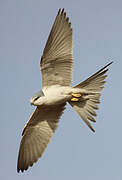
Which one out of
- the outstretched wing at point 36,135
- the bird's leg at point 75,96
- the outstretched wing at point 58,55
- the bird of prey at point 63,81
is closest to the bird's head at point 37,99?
the bird of prey at point 63,81

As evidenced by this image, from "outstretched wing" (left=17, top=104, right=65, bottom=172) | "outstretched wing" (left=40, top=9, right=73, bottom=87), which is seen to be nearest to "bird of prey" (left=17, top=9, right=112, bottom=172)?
"outstretched wing" (left=40, top=9, right=73, bottom=87)

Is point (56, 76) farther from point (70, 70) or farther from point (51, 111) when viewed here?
point (51, 111)

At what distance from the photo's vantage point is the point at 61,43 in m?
8.15

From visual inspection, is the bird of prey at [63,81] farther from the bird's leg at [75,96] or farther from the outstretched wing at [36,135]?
the outstretched wing at [36,135]

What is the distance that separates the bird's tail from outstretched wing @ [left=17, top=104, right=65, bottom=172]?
800mm

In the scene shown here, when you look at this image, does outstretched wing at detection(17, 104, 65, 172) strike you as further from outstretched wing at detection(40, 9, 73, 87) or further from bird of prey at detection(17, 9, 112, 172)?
outstretched wing at detection(40, 9, 73, 87)

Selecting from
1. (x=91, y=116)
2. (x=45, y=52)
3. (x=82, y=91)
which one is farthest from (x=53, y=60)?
(x=91, y=116)

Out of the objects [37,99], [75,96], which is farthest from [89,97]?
[37,99]

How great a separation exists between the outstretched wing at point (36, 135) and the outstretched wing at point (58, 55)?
37.5 inches

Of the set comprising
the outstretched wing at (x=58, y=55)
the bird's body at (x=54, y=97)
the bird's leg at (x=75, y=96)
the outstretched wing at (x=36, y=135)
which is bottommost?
the outstretched wing at (x=36, y=135)

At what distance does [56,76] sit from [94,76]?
888 millimetres

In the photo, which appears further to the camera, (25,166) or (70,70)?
(25,166)

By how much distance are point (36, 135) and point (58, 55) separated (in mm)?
2200

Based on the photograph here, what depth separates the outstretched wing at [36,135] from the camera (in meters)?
9.10
